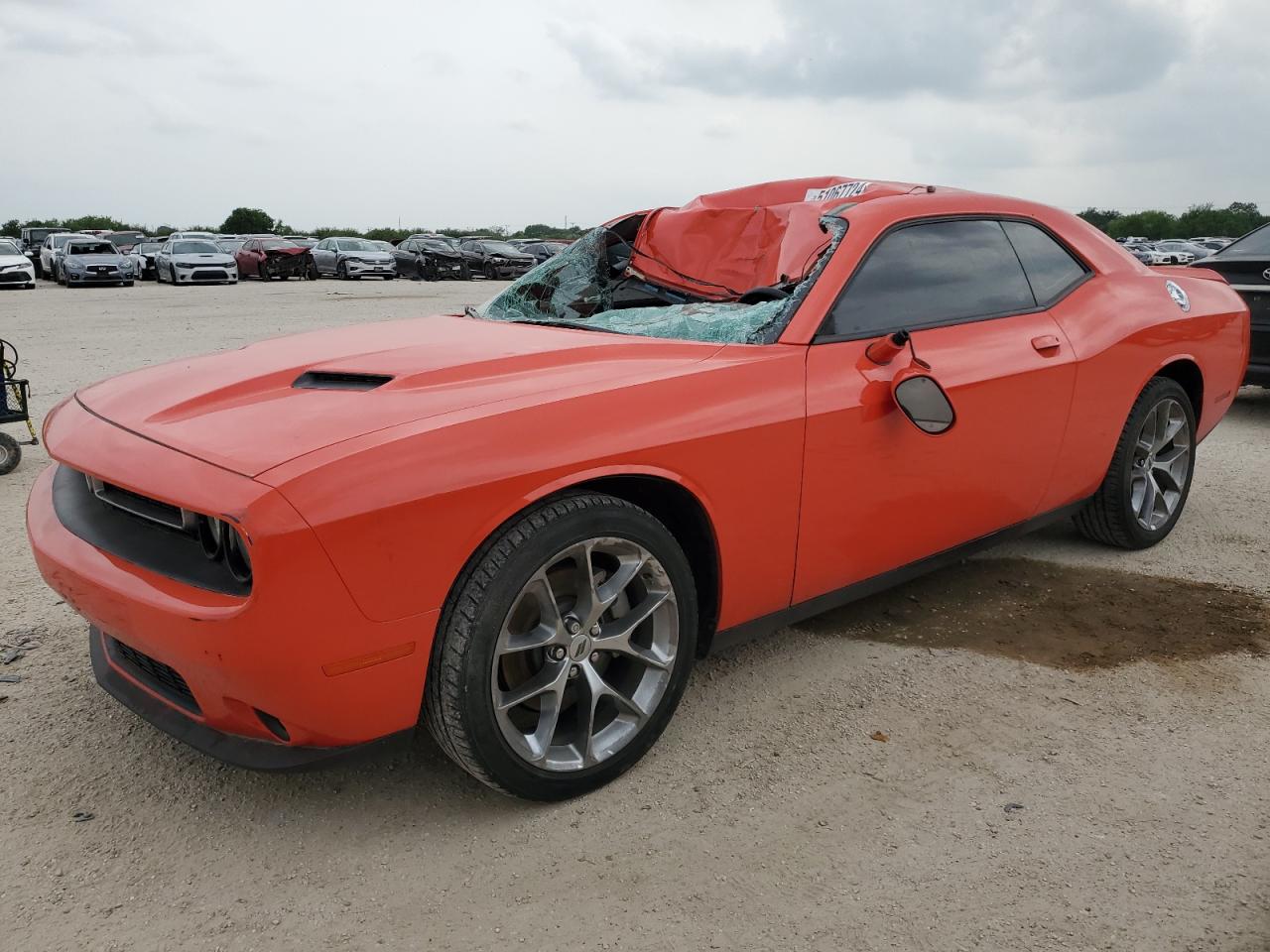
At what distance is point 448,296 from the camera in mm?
21391

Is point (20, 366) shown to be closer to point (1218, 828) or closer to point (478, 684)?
point (478, 684)

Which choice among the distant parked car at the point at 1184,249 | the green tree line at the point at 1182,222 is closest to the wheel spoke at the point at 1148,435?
the distant parked car at the point at 1184,249

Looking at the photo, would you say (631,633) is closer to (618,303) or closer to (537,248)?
(618,303)

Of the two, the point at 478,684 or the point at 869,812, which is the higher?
the point at 478,684

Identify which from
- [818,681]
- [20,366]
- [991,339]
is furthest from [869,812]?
[20,366]

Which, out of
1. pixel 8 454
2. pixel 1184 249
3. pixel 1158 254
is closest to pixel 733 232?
pixel 8 454

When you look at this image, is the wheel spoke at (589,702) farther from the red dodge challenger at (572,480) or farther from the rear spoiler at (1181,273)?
the rear spoiler at (1181,273)

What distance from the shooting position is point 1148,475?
416 centimetres

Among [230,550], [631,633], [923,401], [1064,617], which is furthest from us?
[1064,617]

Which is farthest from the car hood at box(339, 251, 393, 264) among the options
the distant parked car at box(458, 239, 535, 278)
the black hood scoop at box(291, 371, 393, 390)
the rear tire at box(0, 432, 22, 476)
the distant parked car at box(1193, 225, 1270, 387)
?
the black hood scoop at box(291, 371, 393, 390)

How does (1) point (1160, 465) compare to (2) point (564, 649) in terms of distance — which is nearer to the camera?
(2) point (564, 649)

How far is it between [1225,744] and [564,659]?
6.16ft

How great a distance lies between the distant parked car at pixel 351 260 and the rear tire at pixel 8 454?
23.4 meters

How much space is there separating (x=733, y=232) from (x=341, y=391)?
200 cm
